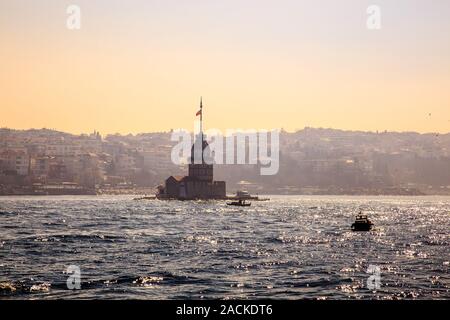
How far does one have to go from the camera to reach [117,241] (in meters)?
53.7

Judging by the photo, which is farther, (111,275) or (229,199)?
(229,199)

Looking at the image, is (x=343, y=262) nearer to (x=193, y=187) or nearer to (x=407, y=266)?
(x=407, y=266)

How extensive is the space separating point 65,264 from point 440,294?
20.6m

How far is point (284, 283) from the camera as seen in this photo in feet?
107

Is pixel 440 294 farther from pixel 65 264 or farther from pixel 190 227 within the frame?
pixel 190 227

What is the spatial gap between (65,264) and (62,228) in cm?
3055
